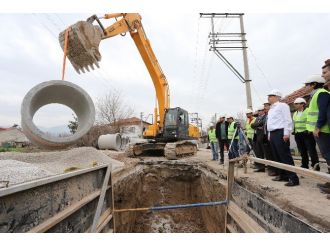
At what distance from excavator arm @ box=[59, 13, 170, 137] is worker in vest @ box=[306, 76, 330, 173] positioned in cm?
574

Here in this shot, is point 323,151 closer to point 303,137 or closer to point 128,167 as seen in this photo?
point 303,137

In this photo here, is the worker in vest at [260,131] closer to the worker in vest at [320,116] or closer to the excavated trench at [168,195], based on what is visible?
the excavated trench at [168,195]

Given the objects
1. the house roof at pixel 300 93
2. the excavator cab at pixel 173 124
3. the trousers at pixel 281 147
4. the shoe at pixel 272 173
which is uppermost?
the house roof at pixel 300 93

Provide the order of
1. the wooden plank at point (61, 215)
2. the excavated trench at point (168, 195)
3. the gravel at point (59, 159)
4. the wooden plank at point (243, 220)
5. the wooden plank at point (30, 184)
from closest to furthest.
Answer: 1. the wooden plank at point (30, 184)
2. the wooden plank at point (61, 215)
3. the wooden plank at point (243, 220)
4. the excavated trench at point (168, 195)
5. the gravel at point (59, 159)

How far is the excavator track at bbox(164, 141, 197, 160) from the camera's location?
10.4 meters

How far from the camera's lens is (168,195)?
980 cm

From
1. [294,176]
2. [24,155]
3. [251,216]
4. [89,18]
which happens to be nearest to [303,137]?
[294,176]

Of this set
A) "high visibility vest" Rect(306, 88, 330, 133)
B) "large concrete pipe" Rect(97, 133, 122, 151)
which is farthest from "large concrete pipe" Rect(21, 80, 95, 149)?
"large concrete pipe" Rect(97, 133, 122, 151)

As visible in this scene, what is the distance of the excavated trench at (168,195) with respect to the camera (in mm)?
6738

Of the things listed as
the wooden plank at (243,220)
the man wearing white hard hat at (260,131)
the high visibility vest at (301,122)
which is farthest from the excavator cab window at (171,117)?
the wooden plank at (243,220)

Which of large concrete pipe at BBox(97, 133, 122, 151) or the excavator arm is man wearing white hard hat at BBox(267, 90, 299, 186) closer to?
the excavator arm

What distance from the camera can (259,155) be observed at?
22.7 feet

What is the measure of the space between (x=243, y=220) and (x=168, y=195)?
6085 mm

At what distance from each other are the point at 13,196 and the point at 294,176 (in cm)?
419
